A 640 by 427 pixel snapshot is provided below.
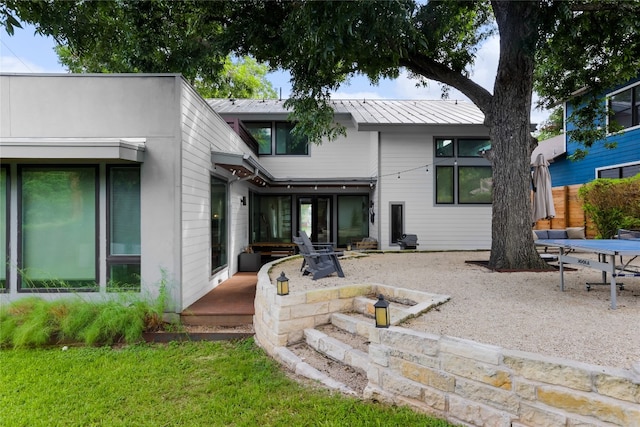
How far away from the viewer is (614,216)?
27.4 feet

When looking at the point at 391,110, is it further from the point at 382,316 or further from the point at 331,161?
the point at 382,316

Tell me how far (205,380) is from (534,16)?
6824 millimetres

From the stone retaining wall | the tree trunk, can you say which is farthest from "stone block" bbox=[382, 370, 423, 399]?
the tree trunk

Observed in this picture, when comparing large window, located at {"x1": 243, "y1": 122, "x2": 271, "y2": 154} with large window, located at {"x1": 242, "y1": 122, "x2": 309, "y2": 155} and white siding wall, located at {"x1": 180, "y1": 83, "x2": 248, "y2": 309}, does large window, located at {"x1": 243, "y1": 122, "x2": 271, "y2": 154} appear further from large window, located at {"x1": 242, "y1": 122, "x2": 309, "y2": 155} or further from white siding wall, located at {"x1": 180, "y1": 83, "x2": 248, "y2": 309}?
white siding wall, located at {"x1": 180, "y1": 83, "x2": 248, "y2": 309}

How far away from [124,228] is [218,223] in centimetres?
209

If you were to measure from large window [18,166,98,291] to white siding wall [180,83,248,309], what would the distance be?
129cm

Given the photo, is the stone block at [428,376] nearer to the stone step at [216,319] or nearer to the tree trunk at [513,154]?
the stone step at [216,319]

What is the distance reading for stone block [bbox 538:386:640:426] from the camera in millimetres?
1877

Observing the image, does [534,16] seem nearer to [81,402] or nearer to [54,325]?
[81,402]

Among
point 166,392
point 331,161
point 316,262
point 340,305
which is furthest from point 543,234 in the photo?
point 166,392

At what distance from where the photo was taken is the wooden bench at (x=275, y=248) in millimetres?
9742

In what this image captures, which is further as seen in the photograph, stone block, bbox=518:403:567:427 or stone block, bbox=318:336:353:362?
stone block, bbox=318:336:353:362

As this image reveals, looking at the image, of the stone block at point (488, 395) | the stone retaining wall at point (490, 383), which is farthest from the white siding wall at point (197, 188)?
the stone block at point (488, 395)

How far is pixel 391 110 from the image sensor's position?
11.8m
